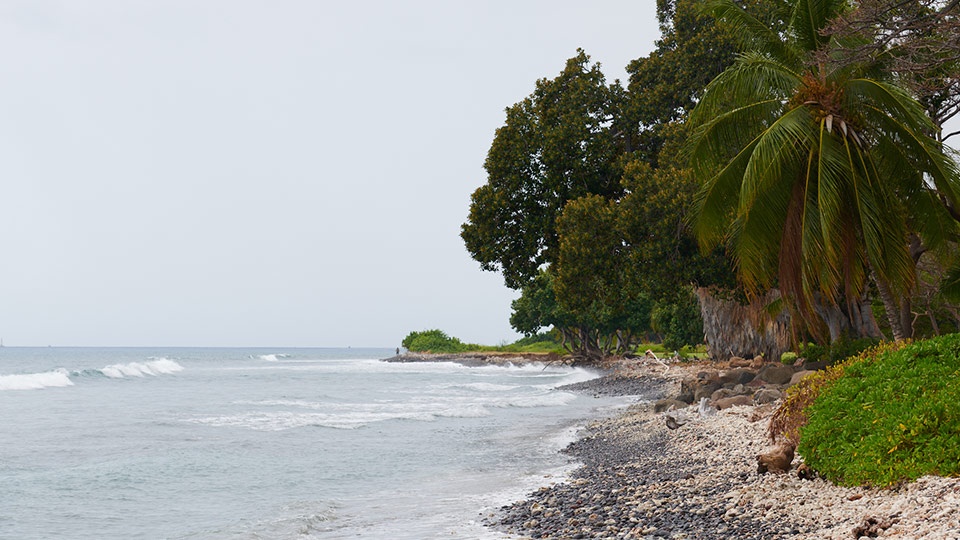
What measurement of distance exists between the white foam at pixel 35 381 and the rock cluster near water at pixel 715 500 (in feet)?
159

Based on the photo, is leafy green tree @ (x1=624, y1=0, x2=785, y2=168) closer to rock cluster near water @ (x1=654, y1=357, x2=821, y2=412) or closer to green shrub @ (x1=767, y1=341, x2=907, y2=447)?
rock cluster near water @ (x1=654, y1=357, x2=821, y2=412)

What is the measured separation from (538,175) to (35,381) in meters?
45.4

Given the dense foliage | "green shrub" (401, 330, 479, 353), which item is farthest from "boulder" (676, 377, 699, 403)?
"green shrub" (401, 330, 479, 353)

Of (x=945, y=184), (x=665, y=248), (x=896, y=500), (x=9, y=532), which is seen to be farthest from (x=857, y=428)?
(x=665, y=248)

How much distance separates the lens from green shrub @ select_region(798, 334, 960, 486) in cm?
799

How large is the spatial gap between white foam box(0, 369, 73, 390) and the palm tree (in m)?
50.1

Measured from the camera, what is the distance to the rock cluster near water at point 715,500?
7344 millimetres

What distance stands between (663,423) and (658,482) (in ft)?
23.9

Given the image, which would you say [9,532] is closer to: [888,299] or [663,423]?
[663,423]

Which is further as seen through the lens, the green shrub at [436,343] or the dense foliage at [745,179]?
the green shrub at [436,343]

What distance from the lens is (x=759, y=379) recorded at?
70.4ft

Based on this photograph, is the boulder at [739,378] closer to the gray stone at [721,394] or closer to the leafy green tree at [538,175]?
the gray stone at [721,394]

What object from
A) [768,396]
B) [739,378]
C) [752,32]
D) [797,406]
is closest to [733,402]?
[768,396]

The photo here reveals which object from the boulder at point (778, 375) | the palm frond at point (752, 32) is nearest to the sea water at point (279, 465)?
the boulder at point (778, 375)
